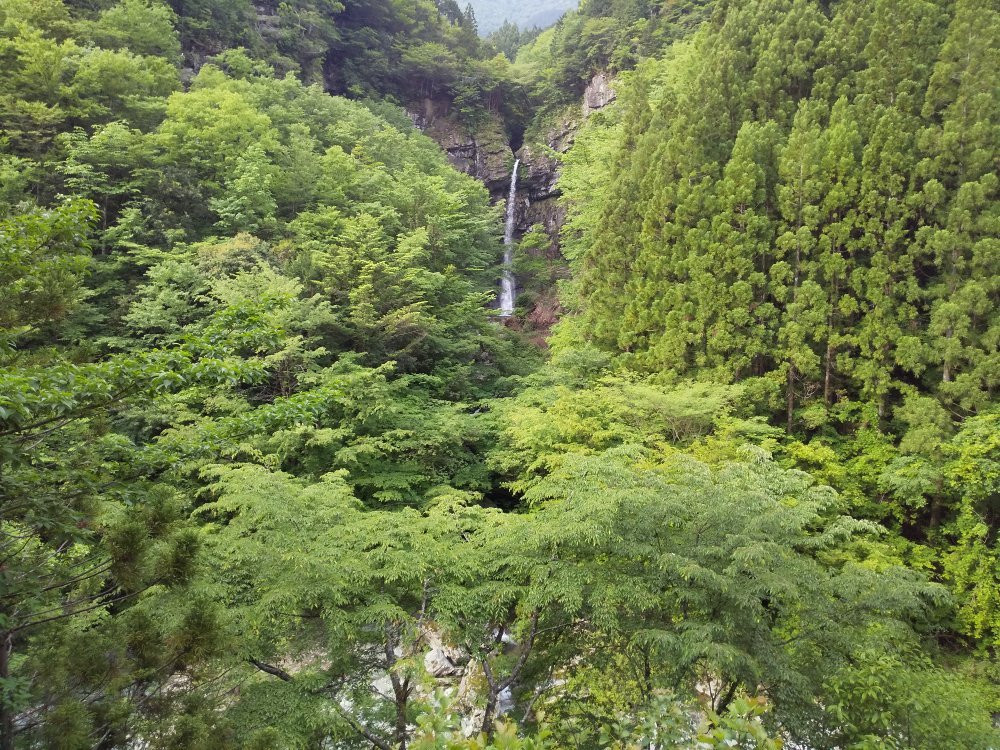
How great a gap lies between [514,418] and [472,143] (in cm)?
3035

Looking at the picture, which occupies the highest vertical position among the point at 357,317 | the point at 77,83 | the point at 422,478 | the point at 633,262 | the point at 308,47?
the point at 308,47

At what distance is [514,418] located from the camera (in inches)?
412

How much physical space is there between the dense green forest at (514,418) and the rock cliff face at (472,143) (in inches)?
521

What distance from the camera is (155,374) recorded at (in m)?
3.35

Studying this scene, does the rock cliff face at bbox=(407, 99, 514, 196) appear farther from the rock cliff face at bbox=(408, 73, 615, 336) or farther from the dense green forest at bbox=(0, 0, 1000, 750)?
the dense green forest at bbox=(0, 0, 1000, 750)

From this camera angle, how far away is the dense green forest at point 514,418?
3.49m

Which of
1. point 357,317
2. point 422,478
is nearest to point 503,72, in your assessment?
point 357,317

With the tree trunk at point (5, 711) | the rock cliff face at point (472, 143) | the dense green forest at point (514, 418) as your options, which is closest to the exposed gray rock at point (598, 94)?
the rock cliff face at point (472, 143)

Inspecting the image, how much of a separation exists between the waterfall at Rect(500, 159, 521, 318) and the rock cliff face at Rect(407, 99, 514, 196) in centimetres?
69

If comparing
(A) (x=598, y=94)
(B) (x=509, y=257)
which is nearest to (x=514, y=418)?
(B) (x=509, y=257)

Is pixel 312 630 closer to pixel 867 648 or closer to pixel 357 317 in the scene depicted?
pixel 867 648

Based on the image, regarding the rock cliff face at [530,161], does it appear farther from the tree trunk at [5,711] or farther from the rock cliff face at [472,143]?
the tree trunk at [5,711]

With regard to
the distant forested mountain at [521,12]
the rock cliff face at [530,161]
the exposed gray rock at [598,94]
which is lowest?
the rock cliff face at [530,161]

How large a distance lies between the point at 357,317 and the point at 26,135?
36.9 feet
